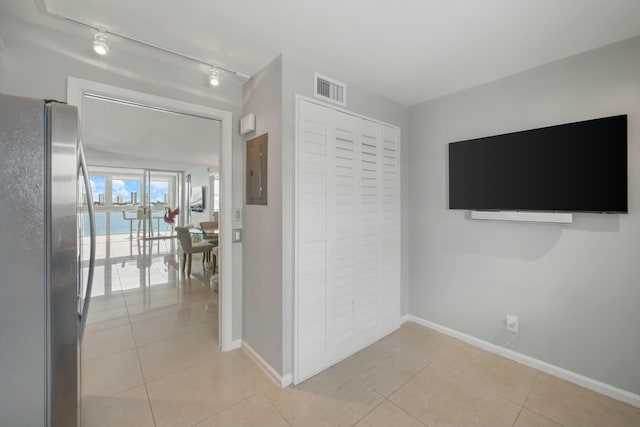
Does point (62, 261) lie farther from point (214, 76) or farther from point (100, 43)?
point (214, 76)

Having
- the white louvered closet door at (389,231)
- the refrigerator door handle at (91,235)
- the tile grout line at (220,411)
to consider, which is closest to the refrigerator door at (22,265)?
the refrigerator door handle at (91,235)

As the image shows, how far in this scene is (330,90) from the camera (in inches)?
89.5

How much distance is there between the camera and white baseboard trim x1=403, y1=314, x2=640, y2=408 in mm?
1864

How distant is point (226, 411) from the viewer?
1.76 m

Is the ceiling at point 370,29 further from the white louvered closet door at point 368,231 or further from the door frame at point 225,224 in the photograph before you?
the white louvered closet door at point 368,231

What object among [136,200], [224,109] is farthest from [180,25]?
[136,200]

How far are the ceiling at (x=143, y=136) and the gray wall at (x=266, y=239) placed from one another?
3.07ft

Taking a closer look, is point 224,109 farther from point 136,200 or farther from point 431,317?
point 136,200

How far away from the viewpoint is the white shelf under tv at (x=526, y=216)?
2.04 metres

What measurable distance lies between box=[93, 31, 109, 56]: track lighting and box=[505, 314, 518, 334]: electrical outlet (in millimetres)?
3597

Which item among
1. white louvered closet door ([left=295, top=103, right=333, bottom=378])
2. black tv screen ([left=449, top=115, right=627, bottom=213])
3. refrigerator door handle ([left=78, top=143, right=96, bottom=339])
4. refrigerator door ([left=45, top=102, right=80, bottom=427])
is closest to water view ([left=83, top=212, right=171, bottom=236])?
white louvered closet door ([left=295, top=103, right=333, bottom=378])

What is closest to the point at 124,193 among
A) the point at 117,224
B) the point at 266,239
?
the point at 117,224

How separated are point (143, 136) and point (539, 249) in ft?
18.5

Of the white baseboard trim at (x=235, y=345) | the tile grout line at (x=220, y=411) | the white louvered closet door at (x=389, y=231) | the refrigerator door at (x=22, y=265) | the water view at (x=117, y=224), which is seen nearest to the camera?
the refrigerator door at (x=22, y=265)
